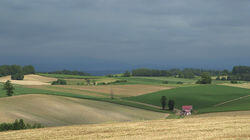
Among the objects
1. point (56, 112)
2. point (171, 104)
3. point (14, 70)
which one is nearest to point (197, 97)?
point (171, 104)

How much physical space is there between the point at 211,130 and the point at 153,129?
4341 millimetres

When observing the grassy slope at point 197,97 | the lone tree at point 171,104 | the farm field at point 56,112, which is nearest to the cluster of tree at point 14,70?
the grassy slope at point 197,97

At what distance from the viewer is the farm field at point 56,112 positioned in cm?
4022

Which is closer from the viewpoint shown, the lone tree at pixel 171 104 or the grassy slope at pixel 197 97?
the lone tree at pixel 171 104

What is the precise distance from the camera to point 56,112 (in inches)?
1876

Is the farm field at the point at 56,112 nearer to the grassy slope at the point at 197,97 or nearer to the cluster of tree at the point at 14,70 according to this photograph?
the grassy slope at the point at 197,97

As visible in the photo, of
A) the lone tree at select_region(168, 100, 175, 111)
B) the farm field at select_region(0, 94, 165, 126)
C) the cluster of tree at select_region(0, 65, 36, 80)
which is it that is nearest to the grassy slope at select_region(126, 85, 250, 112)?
the lone tree at select_region(168, 100, 175, 111)

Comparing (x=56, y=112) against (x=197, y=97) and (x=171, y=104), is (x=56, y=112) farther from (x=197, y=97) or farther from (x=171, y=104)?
(x=197, y=97)

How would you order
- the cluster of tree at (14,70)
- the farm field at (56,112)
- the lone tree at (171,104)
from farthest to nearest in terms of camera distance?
the cluster of tree at (14,70), the lone tree at (171,104), the farm field at (56,112)

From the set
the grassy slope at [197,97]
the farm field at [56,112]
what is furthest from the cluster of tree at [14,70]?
the farm field at [56,112]

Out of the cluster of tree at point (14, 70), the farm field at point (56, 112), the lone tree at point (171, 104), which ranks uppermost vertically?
the cluster of tree at point (14, 70)

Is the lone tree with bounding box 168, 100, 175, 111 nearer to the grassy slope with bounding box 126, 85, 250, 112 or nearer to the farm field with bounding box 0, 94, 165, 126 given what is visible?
the grassy slope with bounding box 126, 85, 250, 112

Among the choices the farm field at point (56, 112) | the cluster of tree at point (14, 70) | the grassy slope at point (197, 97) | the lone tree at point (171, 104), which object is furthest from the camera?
the cluster of tree at point (14, 70)

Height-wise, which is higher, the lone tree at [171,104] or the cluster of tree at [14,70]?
the cluster of tree at [14,70]
